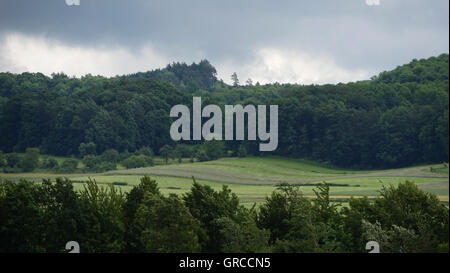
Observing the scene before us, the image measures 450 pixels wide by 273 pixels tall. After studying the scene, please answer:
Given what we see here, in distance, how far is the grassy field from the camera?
82.4 m

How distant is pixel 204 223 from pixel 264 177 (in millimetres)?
69481

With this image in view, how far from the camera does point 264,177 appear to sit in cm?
10550

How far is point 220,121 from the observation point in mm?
144375

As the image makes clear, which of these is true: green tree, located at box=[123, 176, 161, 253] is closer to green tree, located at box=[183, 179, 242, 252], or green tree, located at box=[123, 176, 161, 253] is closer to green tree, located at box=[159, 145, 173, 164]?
green tree, located at box=[183, 179, 242, 252]

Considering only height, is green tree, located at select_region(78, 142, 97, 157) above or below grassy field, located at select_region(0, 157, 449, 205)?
above

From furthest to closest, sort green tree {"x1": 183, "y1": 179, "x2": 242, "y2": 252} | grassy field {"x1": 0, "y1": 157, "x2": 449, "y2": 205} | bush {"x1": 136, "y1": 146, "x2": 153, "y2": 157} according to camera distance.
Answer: bush {"x1": 136, "y1": 146, "x2": 153, "y2": 157} → grassy field {"x1": 0, "y1": 157, "x2": 449, "y2": 205} → green tree {"x1": 183, "y1": 179, "x2": 242, "y2": 252}

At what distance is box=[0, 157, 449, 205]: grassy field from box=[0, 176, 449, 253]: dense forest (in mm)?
32963

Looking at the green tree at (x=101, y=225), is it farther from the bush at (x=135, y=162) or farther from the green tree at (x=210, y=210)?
the bush at (x=135, y=162)

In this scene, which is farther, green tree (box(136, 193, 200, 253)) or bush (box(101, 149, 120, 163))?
bush (box(101, 149, 120, 163))

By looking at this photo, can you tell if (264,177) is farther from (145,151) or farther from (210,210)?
(210,210)

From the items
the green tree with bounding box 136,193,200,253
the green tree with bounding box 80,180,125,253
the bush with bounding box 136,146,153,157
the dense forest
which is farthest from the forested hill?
the green tree with bounding box 136,193,200,253

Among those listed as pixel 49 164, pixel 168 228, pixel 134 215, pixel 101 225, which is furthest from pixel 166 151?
pixel 168 228
